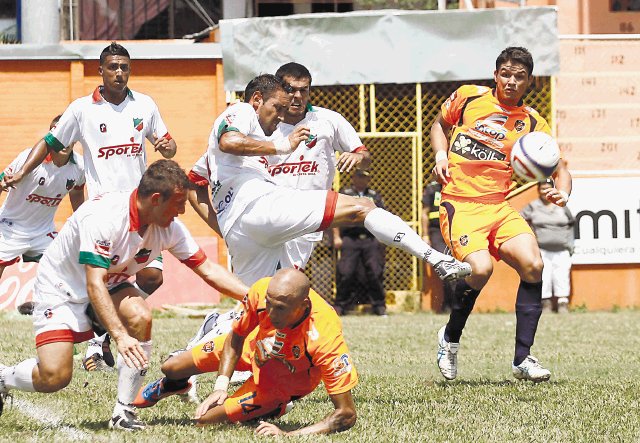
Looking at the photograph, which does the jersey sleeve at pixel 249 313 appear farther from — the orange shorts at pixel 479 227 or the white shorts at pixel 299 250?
the orange shorts at pixel 479 227

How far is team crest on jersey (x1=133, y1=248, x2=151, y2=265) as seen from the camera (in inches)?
274

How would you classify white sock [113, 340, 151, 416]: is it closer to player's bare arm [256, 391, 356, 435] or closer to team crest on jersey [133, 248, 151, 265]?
team crest on jersey [133, 248, 151, 265]

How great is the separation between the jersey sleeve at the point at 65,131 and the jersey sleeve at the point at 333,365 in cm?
427

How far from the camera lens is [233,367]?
6.59m

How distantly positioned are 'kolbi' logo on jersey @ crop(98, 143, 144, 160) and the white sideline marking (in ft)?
8.05

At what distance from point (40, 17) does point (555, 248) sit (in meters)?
8.78

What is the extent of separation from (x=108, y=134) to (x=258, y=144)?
2.38 m

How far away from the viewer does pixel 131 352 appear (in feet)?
21.3

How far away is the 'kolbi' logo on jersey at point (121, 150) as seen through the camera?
10148 millimetres

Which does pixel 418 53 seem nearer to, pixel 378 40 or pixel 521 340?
pixel 378 40

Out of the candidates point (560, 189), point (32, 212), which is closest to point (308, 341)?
point (560, 189)

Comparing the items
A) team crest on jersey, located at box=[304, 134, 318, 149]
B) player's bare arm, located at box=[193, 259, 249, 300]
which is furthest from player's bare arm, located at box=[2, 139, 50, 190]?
player's bare arm, located at box=[193, 259, 249, 300]

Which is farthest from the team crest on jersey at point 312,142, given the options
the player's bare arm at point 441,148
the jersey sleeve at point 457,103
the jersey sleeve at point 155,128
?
the jersey sleeve at point 155,128

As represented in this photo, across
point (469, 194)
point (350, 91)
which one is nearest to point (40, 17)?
point (350, 91)
